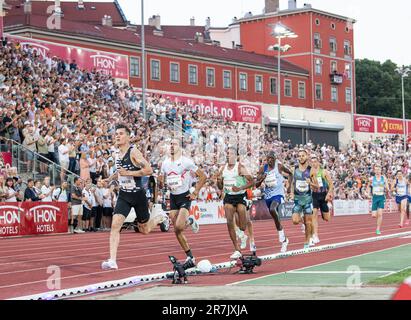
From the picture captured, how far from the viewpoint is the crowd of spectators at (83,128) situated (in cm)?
2838

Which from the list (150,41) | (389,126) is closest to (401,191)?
(150,41)

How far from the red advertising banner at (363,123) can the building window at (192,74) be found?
17911 millimetres

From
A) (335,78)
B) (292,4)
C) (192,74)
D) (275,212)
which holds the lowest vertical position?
(275,212)

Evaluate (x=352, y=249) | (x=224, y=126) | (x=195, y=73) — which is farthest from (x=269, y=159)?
(x=195, y=73)

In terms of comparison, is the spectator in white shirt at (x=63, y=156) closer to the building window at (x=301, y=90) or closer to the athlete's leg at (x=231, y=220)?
the athlete's leg at (x=231, y=220)

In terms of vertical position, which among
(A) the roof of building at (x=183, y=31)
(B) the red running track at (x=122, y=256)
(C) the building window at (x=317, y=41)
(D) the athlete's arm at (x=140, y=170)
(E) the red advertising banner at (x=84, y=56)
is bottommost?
(B) the red running track at (x=122, y=256)

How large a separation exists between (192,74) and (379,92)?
1752 inches

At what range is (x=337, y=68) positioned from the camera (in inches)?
3499

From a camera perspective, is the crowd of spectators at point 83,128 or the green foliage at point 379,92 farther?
the green foliage at point 379,92

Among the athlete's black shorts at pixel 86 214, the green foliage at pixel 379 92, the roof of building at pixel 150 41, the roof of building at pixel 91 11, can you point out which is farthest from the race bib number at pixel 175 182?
the green foliage at pixel 379 92

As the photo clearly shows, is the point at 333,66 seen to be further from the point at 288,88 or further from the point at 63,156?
the point at 63,156

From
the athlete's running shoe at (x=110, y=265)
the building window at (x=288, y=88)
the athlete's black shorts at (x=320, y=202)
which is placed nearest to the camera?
the athlete's running shoe at (x=110, y=265)

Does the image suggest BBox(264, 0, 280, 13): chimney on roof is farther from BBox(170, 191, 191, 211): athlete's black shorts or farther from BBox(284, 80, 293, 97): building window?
BBox(170, 191, 191, 211): athlete's black shorts

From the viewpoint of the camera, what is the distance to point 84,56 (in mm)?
47188
